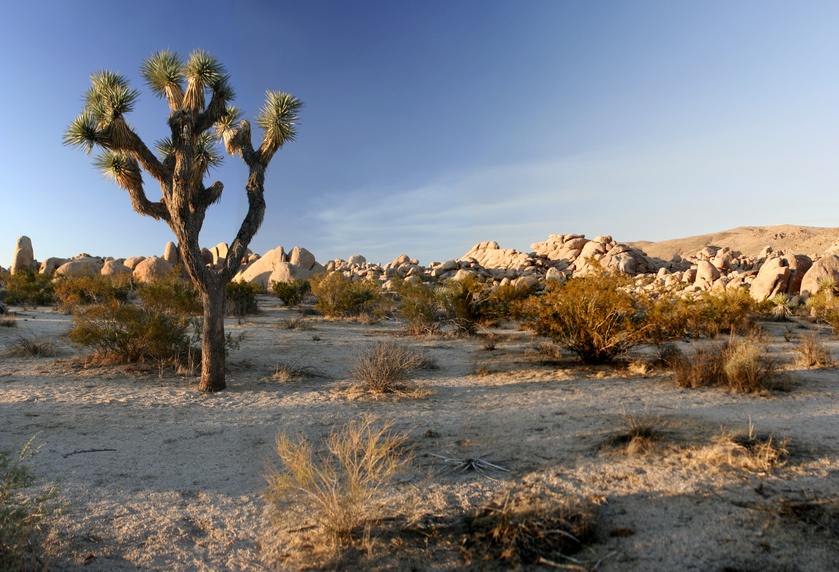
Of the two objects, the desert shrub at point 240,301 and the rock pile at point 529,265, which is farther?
the rock pile at point 529,265

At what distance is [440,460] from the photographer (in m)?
4.84

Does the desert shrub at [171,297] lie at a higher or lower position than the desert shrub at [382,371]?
higher

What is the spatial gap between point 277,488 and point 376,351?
515cm

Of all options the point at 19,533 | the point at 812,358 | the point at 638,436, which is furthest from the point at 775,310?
the point at 19,533

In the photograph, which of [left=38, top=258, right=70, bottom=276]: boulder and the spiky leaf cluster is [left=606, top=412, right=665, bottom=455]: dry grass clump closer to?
the spiky leaf cluster

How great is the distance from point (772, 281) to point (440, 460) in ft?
94.1

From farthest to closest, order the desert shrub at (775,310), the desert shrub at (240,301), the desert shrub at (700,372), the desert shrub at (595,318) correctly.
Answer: the desert shrub at (240,301)
the desert shrub at (775,310)
the desert shrub at (595,318)
the desert shrub at (700,372)

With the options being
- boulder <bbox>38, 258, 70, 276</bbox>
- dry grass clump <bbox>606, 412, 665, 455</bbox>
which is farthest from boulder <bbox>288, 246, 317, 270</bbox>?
dry grass clump <bbox>606, 412, 665, 455</bbox>

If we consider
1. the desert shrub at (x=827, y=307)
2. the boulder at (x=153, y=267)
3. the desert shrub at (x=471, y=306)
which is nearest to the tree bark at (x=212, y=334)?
the desert shrub at (x=471, y=306)

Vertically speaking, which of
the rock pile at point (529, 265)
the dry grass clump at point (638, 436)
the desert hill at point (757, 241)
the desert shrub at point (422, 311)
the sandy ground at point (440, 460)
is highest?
the desert hill at point (757, 241)

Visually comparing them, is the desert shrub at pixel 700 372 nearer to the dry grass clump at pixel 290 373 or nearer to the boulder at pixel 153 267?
the dry grass clump at pixel 290 373

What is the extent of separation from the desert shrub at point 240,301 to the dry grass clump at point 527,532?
1762cm

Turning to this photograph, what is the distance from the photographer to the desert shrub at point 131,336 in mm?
9391

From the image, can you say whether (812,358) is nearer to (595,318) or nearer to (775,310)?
(595,318)
